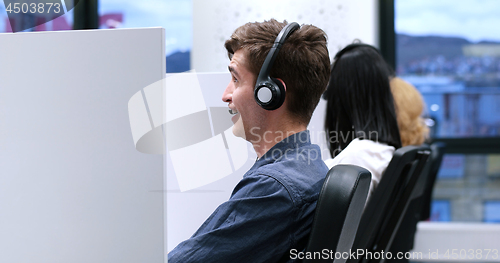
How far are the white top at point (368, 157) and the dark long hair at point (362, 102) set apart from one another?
50mm

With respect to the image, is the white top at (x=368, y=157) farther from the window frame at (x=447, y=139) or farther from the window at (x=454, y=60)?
the window at (x=454, y=60)

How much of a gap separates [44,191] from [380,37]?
9.62ft

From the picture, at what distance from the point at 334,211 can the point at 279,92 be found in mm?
269

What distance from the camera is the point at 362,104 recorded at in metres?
1.42

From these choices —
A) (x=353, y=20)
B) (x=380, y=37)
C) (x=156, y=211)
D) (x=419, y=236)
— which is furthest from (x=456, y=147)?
(x=156, y=211)

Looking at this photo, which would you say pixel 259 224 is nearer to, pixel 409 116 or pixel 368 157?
pixel 368 157

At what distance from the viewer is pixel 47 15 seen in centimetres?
75

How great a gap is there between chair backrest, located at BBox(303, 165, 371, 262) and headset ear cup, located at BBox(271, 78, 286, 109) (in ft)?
0.67

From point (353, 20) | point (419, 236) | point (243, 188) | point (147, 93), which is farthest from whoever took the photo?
point (419, 236)

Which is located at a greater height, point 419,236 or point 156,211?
point 156,211

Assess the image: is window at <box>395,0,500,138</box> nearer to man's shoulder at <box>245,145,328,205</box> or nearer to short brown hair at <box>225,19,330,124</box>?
short brown hair at <box>225,19,330,124</box>

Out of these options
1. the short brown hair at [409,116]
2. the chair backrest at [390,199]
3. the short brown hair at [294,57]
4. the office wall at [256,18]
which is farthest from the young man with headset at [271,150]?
the office wall at [256,18]

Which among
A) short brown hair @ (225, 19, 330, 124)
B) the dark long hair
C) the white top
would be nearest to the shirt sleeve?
short brown hair @ (225, 19, 330, 124)

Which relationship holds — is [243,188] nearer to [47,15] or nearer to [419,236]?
[47,15]
